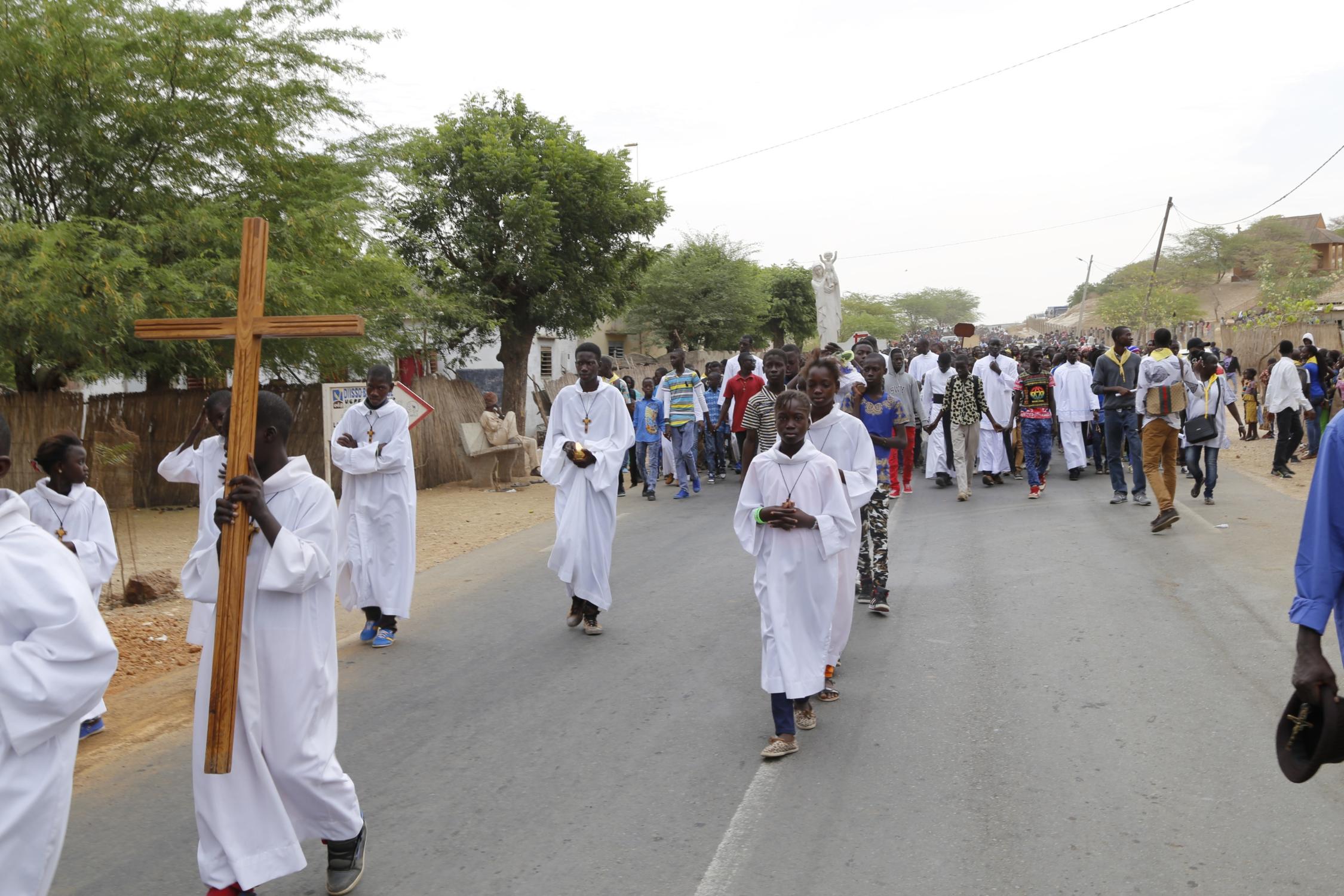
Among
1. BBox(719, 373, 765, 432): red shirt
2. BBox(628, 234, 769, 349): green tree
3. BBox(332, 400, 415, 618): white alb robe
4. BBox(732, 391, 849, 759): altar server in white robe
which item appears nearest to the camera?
BBox(732, 391, 849, 759): altar server in white robe

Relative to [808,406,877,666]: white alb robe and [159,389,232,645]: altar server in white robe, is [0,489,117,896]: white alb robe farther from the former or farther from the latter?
[808,406,877,666]: white alb robe

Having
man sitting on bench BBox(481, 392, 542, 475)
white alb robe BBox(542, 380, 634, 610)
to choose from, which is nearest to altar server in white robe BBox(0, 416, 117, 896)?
white alb robe BBox(542, 380, 634, 610)

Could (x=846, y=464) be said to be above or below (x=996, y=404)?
below

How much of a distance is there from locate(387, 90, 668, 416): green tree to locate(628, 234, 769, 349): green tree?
53.2ft

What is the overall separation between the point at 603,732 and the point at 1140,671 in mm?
3230

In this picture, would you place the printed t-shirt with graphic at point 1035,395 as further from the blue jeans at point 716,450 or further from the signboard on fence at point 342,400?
the signboard on fence at point 342,400

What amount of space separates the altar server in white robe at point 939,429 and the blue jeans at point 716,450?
333 centimetres

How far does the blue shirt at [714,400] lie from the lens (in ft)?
56.3

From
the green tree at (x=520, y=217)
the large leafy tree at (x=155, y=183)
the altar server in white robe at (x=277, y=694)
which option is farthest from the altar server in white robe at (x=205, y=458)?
the green tree at (x=520, y=217)

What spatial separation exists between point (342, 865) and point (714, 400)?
13.9 meters

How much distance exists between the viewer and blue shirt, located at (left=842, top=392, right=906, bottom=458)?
8.70 meters

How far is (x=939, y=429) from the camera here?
16.3 meters

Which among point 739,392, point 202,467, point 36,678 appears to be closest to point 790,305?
point 739,392

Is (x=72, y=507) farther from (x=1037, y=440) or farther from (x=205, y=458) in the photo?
(x=1037, y=440)
